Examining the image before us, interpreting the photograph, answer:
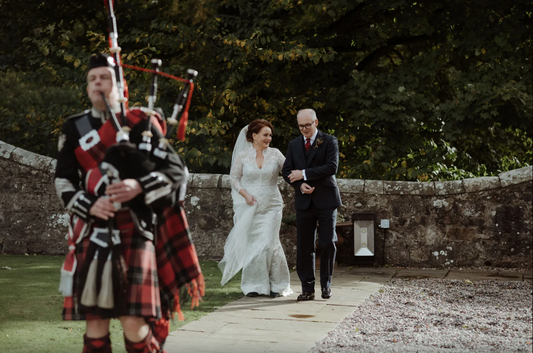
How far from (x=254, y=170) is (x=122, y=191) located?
4499 mm

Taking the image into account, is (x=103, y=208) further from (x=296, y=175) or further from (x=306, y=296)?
(x=306, y=296)

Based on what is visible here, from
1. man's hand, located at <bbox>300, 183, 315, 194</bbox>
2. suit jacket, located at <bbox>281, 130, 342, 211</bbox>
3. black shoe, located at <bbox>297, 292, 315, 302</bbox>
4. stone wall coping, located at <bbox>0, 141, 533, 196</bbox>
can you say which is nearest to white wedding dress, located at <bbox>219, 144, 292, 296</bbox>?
black shoe, located at <bbox>297, 292, 315, 302</bbox>

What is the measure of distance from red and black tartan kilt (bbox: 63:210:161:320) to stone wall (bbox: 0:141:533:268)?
6653 millimetres

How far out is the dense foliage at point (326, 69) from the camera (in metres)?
11.8

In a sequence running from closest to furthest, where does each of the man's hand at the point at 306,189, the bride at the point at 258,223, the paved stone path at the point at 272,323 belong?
the paved stone path at the point at 272,323, the man's hand at the point at 306,189, the bride at the point at 258,223

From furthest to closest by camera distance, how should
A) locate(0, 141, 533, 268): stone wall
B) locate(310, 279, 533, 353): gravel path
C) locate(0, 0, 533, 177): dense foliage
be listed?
locate(0, 0, 533, 177): dense foliage → locate(0, 141, 533, 268): stone wall → locate(310, 279, 533, 353): gravel path

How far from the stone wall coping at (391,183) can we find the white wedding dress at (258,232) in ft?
8.39

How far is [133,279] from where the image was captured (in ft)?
11.0

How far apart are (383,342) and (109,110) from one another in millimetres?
2950

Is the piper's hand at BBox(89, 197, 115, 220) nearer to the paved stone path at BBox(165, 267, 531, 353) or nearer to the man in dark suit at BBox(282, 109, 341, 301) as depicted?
the paved stone path at BBox(165, 267, 531, 353)

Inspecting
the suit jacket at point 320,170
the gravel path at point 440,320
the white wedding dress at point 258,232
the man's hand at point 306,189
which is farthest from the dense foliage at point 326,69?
the man's hand at point 306,189

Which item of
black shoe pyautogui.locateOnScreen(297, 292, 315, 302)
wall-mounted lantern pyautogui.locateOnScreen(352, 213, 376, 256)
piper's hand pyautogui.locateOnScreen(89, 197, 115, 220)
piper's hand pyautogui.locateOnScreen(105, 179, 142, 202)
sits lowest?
black shoe pyautogui.locateOnScreen(297, 292, 315, 302)

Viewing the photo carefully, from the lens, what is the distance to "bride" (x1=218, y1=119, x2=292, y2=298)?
7531 mm

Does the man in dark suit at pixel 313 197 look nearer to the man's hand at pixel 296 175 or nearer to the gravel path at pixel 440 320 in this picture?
the man's hand at pixel 296 175
